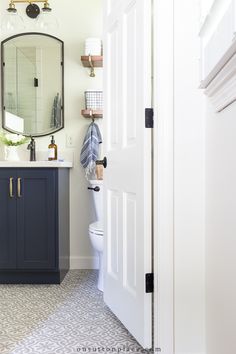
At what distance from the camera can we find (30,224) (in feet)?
8.34

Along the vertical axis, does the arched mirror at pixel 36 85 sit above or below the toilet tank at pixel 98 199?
above

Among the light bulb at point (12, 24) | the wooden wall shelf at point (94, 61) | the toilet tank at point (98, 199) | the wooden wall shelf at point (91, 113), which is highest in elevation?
the light bulb at point (12, 24)

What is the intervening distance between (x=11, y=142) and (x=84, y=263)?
1.19 meters

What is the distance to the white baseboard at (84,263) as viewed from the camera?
2.98 m

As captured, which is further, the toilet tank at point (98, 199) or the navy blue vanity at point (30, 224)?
the toilet tank at point (98, 199)

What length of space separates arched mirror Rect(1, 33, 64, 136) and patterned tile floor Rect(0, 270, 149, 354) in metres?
1.35

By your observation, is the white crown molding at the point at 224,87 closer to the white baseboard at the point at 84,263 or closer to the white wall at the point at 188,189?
the white wall at the point at 188,189

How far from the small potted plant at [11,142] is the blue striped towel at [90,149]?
1.63 ft

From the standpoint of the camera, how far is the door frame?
56.4 inches

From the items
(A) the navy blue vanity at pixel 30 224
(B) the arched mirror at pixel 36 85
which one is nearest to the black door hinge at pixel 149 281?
(A) the navy blue vanity at pixel 30 224

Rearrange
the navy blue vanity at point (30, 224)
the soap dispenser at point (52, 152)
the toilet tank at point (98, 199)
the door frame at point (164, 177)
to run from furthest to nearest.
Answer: the soap dispenser at point (52, 152) < the toilet tank at point (98, 199) < the navy blue vanity at point (30, 224) < the door frame at point (164, 177)

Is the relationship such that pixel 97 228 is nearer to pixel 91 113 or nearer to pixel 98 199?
pixel 98 199

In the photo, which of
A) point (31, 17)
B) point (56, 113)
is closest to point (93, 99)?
point (56, 113)

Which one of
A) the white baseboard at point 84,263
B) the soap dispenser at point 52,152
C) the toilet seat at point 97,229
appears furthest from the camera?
the white baseboard at point 84,263
